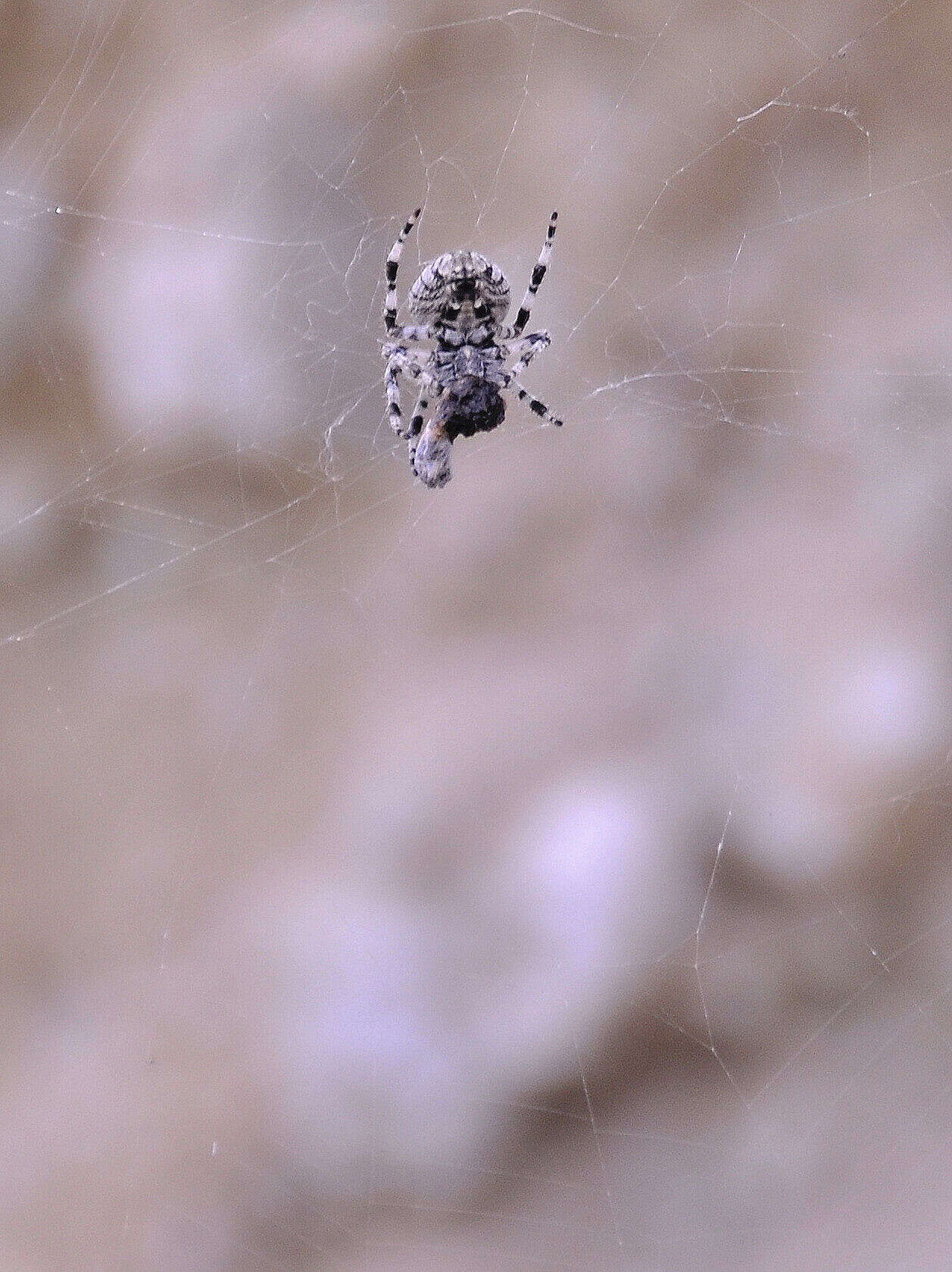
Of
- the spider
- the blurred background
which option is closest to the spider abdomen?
the spider

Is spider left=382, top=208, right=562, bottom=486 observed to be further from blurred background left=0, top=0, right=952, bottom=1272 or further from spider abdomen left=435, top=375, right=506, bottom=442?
blurred background left=0, top=0, right=952, bottom=1272

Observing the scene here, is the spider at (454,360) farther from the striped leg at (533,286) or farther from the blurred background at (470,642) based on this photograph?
the blurred background at (470,642)

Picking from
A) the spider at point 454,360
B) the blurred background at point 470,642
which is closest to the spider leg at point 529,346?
the spider at point 454,360

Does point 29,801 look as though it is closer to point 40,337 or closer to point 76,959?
point 76,959

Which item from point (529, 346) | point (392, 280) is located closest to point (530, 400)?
point (529, 346)

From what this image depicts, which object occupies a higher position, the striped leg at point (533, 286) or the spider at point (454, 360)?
the striped leg at point (533, 286)

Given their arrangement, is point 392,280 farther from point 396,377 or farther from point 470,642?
point 470,642

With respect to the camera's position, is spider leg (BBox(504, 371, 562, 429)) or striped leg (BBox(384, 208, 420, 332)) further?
spider leg (BBox(504, 371, 562, 429))

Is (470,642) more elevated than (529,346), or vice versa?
(529,346)
